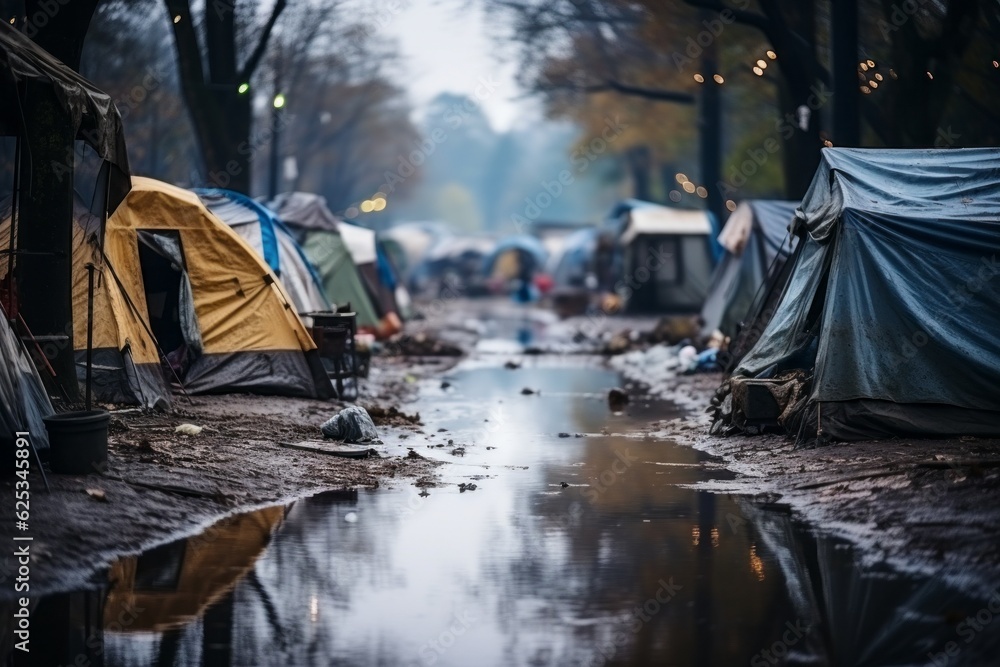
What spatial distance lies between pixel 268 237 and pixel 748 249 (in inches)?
345

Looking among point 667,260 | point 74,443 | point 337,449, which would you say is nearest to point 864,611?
point 74,443

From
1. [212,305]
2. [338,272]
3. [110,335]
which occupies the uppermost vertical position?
[338,272]

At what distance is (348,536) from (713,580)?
8.56 ft

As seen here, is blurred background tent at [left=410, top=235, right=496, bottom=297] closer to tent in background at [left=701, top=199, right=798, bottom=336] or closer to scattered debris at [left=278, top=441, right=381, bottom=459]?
tent in background at [left=701, top=199, right=798, bottom=336]

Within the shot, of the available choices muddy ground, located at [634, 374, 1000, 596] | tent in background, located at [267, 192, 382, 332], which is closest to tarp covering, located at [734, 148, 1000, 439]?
muddy ground, located at [634, 374, 1000, 596]

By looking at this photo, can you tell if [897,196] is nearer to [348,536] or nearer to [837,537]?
[837,537]

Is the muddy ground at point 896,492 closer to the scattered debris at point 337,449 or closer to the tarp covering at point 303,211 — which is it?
the scattered debris at point 337,449

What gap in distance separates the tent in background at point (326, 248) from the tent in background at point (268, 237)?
360 centimetres

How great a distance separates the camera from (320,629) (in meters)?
6.52

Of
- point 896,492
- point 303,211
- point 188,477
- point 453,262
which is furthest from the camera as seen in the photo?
point 453,262

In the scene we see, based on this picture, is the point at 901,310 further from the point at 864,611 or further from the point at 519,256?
the point at 519,256

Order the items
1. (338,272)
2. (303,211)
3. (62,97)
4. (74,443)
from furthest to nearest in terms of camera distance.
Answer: (338,272)
(303,211)
(62,97)
(74,443)

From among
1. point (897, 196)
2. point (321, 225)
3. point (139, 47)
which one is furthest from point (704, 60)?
point (897, 196)

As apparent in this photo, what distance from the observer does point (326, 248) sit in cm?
2422
